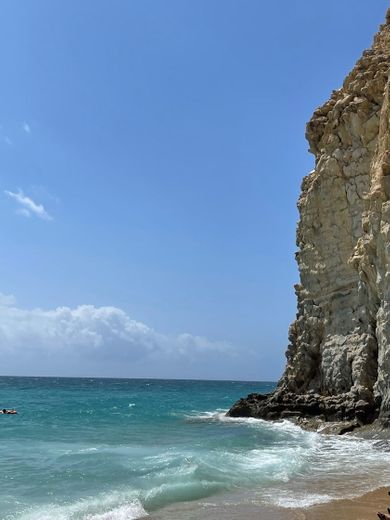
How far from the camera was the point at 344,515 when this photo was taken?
37.4 ft

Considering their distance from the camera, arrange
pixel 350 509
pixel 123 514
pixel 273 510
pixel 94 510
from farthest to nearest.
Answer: pixel 94 510 < pixel 123 514 < pixel 273 510 < pixel 350 509

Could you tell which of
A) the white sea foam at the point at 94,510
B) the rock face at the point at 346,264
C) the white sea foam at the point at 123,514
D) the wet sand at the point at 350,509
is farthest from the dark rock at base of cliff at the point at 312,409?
the white sea foam at the point at 123,514

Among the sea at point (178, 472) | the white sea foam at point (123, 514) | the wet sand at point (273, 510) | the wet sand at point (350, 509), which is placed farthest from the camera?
the sea at point (178, 472)

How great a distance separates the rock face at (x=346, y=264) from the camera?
2559 cm

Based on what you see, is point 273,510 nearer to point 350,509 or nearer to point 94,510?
point 350,509

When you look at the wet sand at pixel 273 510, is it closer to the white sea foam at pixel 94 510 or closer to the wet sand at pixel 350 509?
the wet sand at pixel 350 509

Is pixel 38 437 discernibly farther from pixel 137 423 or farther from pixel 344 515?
pixel 344 515

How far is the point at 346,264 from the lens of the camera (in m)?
31.3

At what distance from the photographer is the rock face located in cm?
2559

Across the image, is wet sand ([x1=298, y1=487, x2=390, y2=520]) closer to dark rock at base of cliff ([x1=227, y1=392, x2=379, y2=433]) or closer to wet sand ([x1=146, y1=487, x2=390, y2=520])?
wet sand ([x1=146, y1=487, x2=390, y2=520])

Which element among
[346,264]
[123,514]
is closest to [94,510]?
[123,514]

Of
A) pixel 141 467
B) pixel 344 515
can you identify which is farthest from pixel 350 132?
pixel 344 515

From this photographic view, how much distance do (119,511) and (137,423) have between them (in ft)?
71.7

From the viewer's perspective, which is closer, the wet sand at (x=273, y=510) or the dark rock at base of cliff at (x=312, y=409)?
the wet sand at (x=273, y=510)
